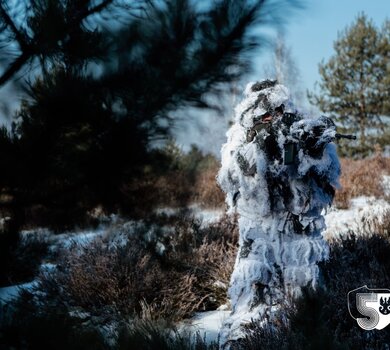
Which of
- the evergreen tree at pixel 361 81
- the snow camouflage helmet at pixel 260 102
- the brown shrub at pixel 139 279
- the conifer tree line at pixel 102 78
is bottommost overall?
the brown shrub at pixel 139 279

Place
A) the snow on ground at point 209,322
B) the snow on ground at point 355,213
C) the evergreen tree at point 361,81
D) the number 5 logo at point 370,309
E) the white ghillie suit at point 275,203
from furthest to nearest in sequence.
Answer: the evergreen tree at point 361,81 < the snow on ground at point 355,213 < the snow on ground at point 209,322 < the white ghillie suit at point 275,203 < the number 5 logo at point 370,309

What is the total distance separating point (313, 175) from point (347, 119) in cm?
1353


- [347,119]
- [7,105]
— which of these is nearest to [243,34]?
[7,105]

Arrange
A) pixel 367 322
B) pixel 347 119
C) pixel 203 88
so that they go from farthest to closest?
pixel 347 119
pixel 367 322
pixel 203 88

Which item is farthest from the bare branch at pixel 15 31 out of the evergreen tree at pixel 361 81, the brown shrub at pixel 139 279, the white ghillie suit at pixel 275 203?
the evergreen tree at pixel 361 81

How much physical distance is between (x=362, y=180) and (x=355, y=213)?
5.35 ft

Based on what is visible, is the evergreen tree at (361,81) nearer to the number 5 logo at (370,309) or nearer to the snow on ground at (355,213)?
the snow on ground at (355,213)

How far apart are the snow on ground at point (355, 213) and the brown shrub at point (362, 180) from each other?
0.44 feet

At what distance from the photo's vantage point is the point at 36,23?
1.19 metres

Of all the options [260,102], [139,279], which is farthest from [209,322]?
[260,102]

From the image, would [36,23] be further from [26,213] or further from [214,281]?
[214,281]

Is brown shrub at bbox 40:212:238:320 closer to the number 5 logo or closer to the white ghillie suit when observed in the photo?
the white ghillie suit

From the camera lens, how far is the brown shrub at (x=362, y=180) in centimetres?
790

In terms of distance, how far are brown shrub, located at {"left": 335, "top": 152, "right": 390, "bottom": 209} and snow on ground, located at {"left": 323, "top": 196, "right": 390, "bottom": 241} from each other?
136mm
